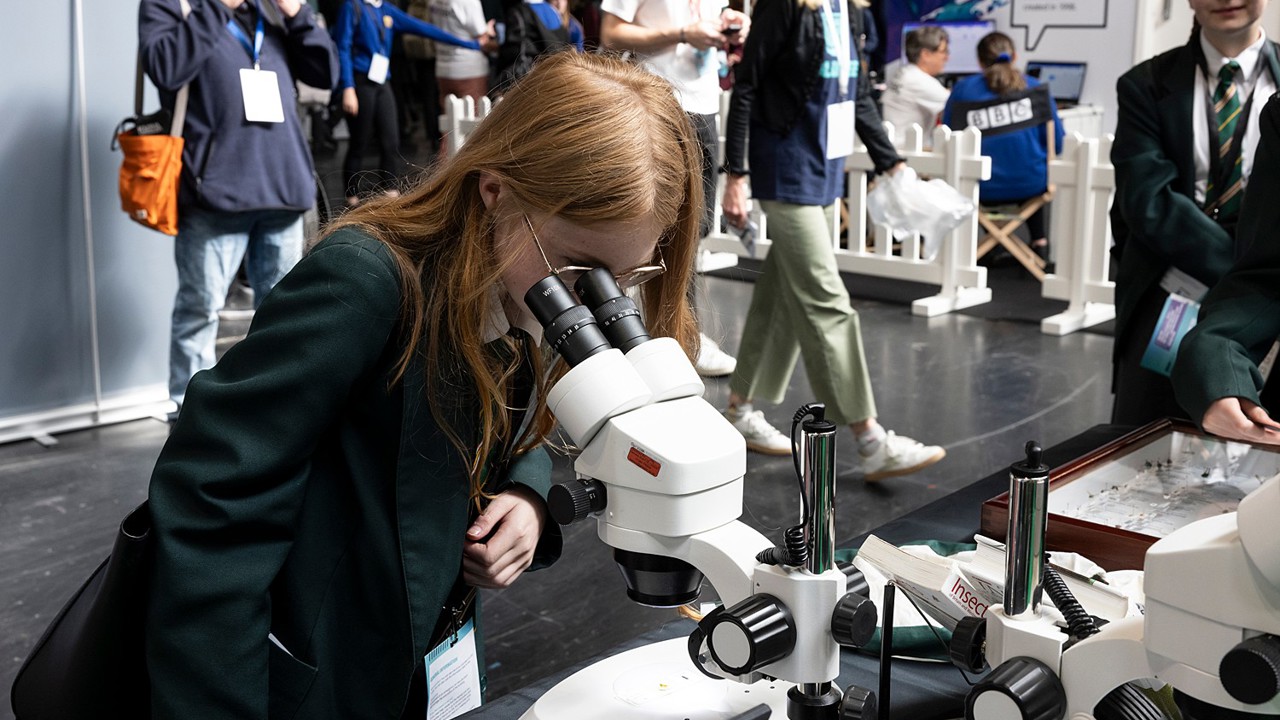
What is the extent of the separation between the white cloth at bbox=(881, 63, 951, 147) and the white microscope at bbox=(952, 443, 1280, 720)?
6554mm

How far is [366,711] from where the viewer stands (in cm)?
121

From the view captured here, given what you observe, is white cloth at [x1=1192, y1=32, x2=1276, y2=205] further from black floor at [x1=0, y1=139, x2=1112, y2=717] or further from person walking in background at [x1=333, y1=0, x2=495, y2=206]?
person walking in background at [x1=333, y1=0, x2=495, y2=206]

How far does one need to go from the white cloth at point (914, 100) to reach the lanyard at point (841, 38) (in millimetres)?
3558

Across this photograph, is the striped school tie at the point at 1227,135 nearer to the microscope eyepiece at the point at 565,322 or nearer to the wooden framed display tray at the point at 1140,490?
the wooden framed display tray at the point at 1140,490

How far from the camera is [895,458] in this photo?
3.57 metres

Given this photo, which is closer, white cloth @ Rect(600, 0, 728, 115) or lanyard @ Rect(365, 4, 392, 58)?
white cloth @ Rect(600, 0, 728, 115)

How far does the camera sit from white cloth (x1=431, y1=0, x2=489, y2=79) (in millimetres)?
7727

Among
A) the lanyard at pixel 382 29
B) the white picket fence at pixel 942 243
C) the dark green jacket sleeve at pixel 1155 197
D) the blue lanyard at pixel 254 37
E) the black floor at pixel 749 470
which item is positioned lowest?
the black floor at pixel 749 470

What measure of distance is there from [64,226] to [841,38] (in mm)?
2419

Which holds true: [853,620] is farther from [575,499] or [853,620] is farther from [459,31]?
[459,31]

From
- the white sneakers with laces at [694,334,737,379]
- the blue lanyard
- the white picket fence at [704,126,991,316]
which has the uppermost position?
the blue lanyard

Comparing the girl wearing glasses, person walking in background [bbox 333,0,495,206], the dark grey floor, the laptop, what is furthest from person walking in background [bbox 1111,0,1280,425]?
the laptop

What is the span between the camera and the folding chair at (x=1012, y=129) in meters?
6.40

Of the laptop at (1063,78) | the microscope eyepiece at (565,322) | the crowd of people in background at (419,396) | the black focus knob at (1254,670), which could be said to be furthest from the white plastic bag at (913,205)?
the laptop at (1063,78)
